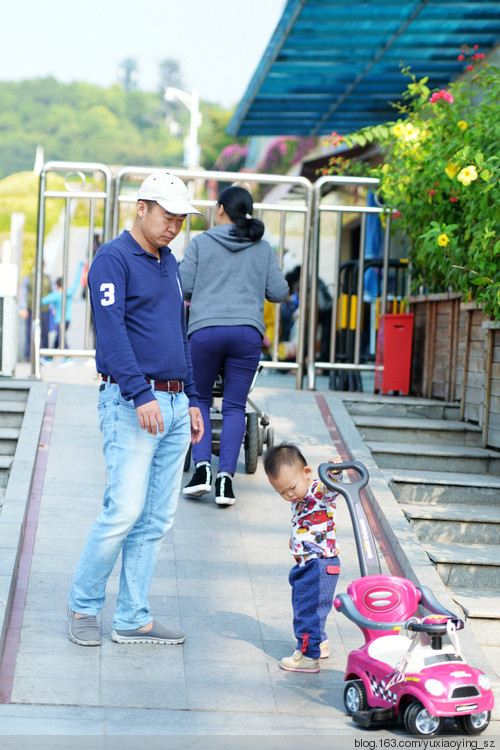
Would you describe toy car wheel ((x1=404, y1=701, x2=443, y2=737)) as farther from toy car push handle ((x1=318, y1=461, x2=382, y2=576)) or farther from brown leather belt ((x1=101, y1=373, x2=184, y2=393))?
brown leather belt ((x1=101, y1=373, x2=184, y2=393))

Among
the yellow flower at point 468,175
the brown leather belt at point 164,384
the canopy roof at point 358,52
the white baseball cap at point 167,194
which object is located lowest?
the brown leather belt at point 164,384

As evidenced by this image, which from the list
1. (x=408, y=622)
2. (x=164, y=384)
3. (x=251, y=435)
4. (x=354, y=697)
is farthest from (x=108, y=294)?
(x=251, y=435)

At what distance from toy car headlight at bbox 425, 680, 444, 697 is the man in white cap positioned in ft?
4.23

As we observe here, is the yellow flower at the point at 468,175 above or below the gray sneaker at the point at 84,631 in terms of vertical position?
above

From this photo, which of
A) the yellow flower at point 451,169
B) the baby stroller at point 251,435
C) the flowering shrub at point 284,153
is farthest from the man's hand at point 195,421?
the flowering shrub at point 284,153

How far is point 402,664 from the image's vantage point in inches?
141

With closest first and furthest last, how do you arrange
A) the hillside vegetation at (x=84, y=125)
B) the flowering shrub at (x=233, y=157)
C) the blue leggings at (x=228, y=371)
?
the blue leggings at (x=228, y=371)
the flowering shrub at (x=233, y=157)
the hillside vegetation at (x=84, y=125)

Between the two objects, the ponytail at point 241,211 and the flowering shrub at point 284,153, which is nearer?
the ponytail at point 241,211

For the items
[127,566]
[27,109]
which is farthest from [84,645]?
[27,109]

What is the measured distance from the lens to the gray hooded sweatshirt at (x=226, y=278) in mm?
6125

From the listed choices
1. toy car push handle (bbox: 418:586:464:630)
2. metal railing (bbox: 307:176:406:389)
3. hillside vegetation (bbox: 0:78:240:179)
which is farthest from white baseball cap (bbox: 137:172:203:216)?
hillside vegetation (bbox: 0:78:240:179)

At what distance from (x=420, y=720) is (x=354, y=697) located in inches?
12.6

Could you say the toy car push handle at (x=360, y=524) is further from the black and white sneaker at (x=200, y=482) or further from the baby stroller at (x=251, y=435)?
the baby stroller at (x=251, y=435)

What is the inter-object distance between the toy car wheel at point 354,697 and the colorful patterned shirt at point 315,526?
1.93 ft
